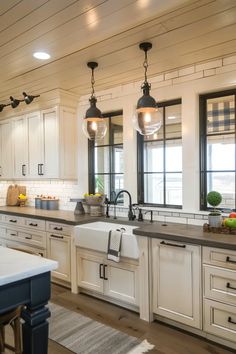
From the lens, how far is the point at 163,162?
136 inches

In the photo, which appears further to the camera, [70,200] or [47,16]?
[70,200]

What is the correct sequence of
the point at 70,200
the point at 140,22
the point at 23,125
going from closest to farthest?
the point at 140,22 < the point at 70,200 < the point at 23,125

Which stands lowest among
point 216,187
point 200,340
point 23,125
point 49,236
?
point 200,340

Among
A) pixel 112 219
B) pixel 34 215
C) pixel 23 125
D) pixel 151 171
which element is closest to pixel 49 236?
pixel 34 215

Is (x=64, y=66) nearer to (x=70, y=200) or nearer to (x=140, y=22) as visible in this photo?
(x=140, y=22)

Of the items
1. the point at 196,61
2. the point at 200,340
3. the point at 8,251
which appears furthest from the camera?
the point at 196,61

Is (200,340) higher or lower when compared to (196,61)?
lower

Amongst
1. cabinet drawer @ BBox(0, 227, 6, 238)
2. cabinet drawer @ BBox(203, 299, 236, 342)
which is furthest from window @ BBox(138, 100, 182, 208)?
cabinet drawer @ BBox(0, 227, 6, 238)

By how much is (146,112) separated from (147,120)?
72 millimetres

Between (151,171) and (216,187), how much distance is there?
2.70ft

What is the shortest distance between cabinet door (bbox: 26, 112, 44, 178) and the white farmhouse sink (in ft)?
4.44

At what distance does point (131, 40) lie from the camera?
243 cm

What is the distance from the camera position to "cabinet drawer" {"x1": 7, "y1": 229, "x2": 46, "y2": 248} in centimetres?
377

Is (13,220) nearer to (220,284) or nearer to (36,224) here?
(36,224)
